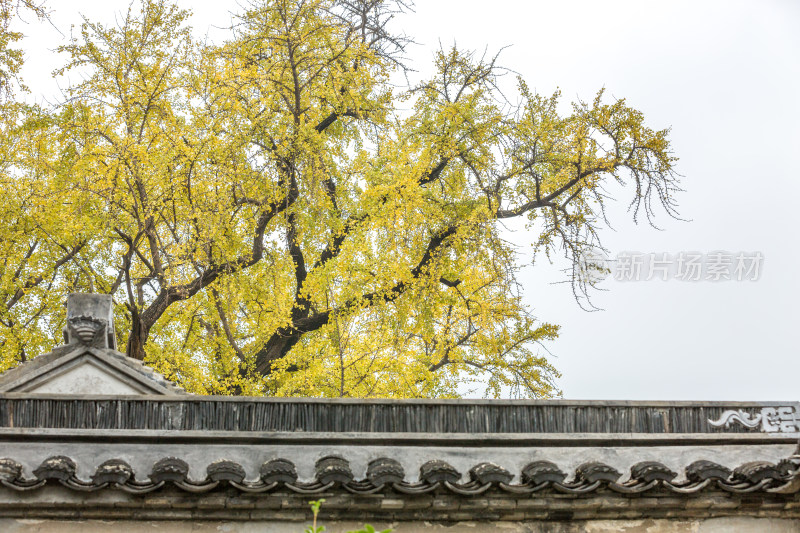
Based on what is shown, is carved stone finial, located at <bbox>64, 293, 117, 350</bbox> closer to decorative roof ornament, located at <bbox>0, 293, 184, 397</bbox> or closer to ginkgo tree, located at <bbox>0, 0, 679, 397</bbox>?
decorative roof ornament, located at <bbox>0, 293, 184, 397</bbox>

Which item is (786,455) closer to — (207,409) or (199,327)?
(207,409)

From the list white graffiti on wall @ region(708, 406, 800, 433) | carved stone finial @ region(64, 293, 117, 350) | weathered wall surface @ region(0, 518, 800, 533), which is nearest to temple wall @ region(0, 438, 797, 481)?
white graffiti on wall @ region(708, 406, 800, 433)

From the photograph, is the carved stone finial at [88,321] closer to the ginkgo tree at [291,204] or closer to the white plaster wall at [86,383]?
the white plaster wall at [86,383]

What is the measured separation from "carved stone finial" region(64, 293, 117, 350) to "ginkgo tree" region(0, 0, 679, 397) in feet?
23.5

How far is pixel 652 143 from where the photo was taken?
53.5ft

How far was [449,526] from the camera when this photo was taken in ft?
22.0

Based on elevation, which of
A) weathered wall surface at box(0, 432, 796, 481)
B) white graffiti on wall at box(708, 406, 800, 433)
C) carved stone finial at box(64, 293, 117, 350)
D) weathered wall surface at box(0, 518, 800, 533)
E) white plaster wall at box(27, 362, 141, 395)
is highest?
carved stone finial at box(64, 293, 117, 350)

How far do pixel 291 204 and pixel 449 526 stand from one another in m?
11.1

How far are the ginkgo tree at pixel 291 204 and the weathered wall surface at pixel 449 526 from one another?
27.0 feet

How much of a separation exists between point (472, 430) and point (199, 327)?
40.0 feet

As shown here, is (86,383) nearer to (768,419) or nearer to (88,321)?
(88,321)

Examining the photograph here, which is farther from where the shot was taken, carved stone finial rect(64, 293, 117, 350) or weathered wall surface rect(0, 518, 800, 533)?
carved stone finial rect(64, 293, 117, 350)

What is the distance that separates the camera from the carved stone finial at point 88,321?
7754mm

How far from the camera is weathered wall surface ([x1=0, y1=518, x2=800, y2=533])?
6.45m
